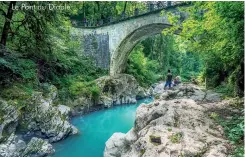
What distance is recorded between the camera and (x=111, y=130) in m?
9.79

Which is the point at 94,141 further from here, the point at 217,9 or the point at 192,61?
the point at 192,61

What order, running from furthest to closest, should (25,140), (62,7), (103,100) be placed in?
1. (103,100)
2. (62,7)
3. (25,140)

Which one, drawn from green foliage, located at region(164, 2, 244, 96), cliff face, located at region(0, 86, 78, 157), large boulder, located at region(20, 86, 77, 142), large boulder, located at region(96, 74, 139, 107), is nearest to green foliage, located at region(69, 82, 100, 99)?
large boulder, located at region(96, 74, 139, 107)

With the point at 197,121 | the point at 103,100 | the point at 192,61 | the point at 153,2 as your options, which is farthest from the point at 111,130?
the point at 192,61

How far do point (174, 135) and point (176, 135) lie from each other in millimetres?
32

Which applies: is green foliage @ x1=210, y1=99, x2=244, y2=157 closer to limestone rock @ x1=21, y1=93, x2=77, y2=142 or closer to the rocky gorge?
the rocky gorge

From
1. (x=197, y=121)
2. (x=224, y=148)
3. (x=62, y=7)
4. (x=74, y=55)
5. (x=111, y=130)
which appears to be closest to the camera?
(x=224, y=148)

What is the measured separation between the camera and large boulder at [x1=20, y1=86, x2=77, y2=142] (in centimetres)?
699

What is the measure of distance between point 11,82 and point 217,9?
6.02m

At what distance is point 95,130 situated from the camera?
9703mm

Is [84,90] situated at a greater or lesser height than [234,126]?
lesser

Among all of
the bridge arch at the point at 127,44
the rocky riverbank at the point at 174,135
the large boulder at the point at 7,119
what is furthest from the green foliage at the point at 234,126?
the bridge arch at the point at 127,44

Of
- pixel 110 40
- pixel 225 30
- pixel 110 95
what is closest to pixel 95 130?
pixel 110 95

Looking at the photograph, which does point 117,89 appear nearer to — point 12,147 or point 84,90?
point 84,90
